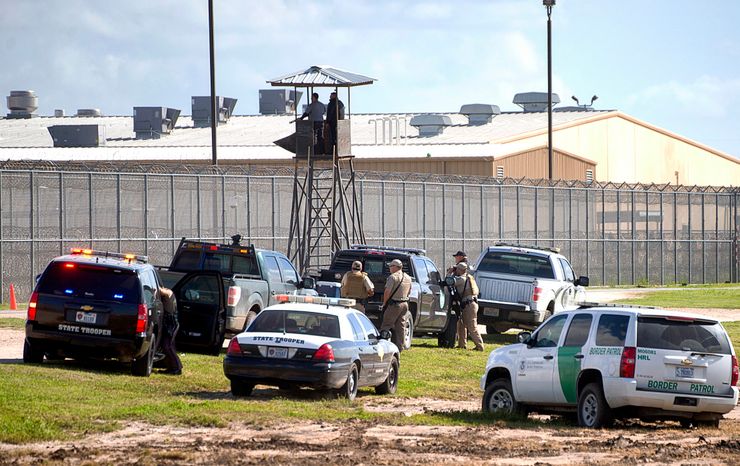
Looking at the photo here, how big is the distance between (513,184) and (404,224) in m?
6.67

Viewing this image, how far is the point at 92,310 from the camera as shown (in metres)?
19.3

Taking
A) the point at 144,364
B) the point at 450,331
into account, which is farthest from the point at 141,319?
the point at 450,331

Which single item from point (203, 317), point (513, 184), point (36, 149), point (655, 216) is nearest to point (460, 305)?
point (203, 317)

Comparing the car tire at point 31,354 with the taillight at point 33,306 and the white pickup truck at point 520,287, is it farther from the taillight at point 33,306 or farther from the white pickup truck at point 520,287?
the white pickup truck at point 520,287

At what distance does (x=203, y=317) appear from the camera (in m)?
21.9

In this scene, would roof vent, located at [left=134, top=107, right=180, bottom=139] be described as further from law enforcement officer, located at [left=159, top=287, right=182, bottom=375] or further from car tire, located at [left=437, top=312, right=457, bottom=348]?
law enforcement officer, located at [left=159, top=287, right=182, bottom=375]

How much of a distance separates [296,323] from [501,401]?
8.96 ft

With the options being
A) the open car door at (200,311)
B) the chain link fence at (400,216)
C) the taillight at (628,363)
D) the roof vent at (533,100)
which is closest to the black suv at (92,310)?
the open car door at (200,311)

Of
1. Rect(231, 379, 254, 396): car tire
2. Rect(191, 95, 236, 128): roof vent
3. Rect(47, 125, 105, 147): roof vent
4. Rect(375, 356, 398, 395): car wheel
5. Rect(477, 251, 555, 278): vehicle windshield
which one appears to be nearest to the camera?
Rect(231, 379, 254, 396): car tire

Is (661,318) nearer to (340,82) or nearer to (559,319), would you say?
(559,319)

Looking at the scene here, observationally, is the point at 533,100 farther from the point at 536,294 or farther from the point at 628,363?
the point at 628,363

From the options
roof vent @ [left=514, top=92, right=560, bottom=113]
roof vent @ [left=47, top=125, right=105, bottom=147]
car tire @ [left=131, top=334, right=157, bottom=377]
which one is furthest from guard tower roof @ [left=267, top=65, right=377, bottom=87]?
roof vent @ [left=514, top=92, right=560, bottom=113]

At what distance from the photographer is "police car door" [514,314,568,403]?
1700cm

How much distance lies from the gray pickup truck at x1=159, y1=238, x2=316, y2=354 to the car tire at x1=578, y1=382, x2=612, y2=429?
669cm
